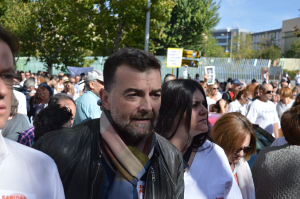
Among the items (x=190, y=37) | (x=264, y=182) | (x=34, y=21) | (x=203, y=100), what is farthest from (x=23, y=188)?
(x=190, y=37)

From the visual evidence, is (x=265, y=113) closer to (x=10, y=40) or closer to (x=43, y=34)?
(x=10, y=40)

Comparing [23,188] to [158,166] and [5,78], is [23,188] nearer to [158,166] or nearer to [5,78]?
[5,78]

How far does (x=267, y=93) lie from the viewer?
275 inches

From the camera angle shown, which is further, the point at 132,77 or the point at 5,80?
the point at 132,77

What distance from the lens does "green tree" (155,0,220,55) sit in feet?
96.3

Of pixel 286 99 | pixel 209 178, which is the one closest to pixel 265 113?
pixel 286 99

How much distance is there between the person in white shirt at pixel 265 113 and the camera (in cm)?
689

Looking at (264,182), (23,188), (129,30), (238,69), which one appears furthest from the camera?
(238,69)

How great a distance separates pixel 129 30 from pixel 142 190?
463 inches

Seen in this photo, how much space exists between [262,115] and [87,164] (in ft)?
19.5

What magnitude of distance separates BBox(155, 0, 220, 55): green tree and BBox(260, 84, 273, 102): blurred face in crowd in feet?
72.5

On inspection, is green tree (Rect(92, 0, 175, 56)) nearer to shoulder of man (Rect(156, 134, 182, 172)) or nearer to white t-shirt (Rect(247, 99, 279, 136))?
white t-shirt (Rect(247, 99, 279, 136))

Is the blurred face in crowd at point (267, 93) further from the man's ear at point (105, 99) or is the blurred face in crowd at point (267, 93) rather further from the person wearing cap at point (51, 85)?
the person wearing cap at point (51, 85)

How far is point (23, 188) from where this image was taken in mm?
1018
